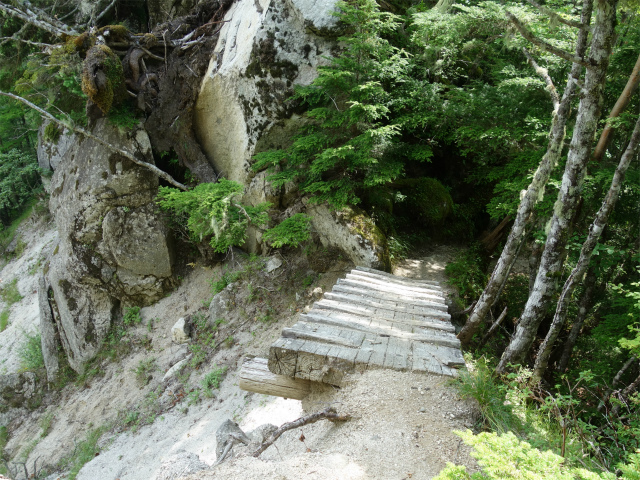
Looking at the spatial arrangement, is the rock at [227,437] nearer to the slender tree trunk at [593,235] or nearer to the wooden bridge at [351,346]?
the wooden bridge at [351,346]

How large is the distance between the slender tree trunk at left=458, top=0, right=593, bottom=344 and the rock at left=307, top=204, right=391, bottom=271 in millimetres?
2401

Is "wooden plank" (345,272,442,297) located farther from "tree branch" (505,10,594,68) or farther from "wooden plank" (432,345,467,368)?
"tree branch" (505,10,594,68)

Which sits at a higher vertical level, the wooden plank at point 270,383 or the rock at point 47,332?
the wooden plank at point 270,383

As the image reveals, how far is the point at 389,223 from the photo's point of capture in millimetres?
10422

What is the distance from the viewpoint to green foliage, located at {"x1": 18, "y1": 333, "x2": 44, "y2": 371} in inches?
526

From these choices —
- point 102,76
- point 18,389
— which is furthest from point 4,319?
point 102,76

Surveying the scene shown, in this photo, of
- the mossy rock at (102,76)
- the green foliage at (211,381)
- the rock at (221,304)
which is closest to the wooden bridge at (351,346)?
the green foliage at (211,381)

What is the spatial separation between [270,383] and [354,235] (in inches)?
194

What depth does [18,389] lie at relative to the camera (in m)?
12.6

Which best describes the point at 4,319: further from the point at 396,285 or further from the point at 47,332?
the point at 396,285

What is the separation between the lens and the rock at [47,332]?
13.0 meters

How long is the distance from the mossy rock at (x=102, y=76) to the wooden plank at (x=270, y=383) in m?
9.31

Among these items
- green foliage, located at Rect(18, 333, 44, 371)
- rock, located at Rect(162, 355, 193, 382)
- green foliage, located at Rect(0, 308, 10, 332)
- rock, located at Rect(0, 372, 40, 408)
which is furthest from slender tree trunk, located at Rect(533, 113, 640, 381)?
green foliage, located at Rect(0, 308, 10, 332)

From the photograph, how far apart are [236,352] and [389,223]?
507cm
